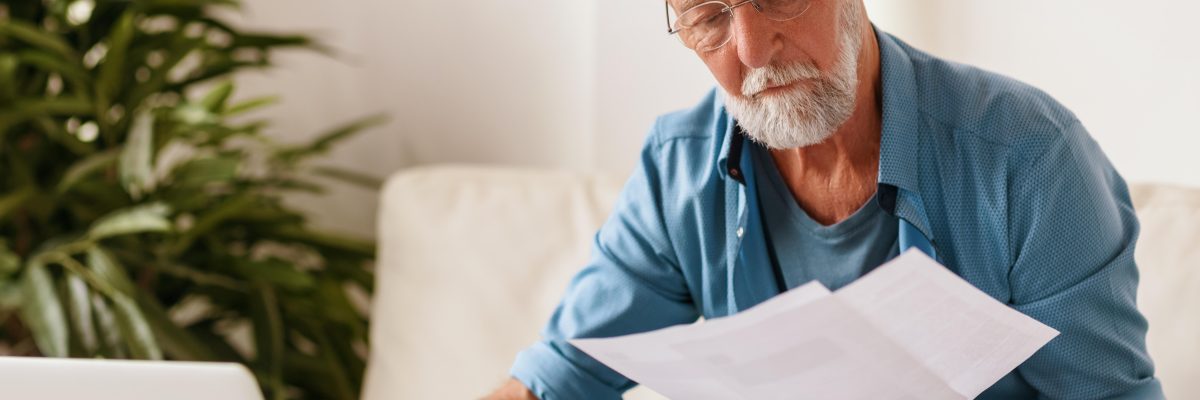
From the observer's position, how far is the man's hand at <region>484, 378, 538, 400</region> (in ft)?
4.30

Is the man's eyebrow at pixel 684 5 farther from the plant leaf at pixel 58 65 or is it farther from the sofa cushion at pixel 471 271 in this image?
the plant leaf at pixel 58 65

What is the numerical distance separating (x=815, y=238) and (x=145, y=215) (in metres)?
1.06

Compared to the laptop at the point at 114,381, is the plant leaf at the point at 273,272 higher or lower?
lower

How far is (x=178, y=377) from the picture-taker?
3.33ft

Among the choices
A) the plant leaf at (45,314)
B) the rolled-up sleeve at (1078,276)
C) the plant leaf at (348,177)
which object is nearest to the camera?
the rolled-up sleeve at (1078,276)

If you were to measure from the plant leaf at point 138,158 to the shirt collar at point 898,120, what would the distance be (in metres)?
1.07

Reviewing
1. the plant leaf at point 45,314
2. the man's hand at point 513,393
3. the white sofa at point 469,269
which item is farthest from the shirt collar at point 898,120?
the plant leaf at point 45,314

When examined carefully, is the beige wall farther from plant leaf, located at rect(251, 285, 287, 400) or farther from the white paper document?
the white paper document

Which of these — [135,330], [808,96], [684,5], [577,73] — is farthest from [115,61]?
[808,96]

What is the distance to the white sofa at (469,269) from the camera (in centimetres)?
185

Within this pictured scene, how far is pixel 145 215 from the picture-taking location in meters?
1.87

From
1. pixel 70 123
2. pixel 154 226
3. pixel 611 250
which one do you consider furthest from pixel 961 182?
pixel 70 123

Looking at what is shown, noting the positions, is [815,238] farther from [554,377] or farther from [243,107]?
[243,107]

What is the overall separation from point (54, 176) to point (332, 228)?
60 cm
